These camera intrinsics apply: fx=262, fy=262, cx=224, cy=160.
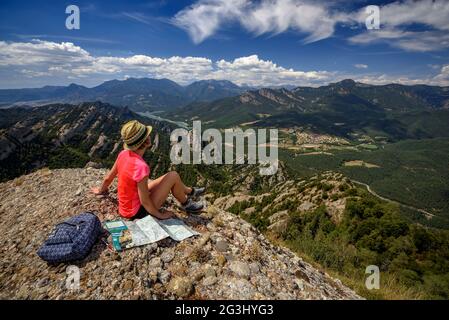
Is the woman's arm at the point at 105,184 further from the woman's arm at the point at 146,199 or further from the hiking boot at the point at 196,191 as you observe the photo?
the hiking boot at the point at 196,191

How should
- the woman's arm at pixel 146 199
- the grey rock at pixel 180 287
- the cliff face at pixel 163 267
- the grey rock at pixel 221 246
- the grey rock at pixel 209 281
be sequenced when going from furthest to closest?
1. the grey rock at pixel 221 246
2. the woman's arm at pixel 146 199
3. the grey rock at pixel 209 281
4. the grey rock at pixel 180 287
5. the cliff face at pixel 163 267

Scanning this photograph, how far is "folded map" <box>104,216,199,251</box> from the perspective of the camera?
7.73 m

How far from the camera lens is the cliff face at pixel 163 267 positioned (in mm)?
6445

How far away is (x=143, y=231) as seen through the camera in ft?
27.0

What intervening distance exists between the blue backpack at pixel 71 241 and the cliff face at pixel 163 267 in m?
0.27

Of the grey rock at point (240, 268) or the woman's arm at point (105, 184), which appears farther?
the woman's arm at point (105, 184)

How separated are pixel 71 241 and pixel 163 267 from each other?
8.36ft

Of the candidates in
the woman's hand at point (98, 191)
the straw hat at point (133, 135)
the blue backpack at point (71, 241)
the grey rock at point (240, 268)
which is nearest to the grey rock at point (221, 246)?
the grey rock at point (240, 268)

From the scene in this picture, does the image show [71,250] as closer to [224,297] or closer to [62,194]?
[224,297]

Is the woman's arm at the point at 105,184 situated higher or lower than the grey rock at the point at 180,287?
higher

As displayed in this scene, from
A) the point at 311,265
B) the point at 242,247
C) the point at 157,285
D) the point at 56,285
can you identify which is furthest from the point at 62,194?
the point at 311,265
